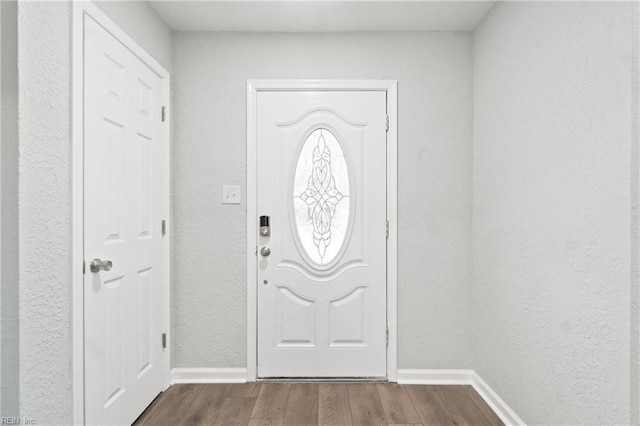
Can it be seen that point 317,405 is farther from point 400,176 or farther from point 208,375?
point 400,176

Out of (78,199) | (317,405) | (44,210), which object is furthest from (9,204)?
(317,405)

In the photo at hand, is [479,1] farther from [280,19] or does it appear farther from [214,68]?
[214,68]

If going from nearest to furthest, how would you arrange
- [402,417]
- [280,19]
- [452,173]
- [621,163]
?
[621,163] < [402,417] < [280,19] < [452,173]

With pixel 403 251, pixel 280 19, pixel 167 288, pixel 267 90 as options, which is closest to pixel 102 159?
pixel 167 288

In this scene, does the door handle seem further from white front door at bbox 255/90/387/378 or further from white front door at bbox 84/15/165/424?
white front door at bbox 255/90/387/378

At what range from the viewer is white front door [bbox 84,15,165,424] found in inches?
64.9

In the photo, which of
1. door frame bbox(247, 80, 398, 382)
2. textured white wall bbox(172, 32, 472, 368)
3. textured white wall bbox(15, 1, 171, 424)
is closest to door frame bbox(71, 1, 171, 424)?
textured white wall bbox(15, 1, 171, 424)

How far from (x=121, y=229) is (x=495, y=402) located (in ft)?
7.47

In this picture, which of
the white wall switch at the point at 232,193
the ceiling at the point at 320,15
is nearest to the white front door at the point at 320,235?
the white wall switch at the point at 232,193

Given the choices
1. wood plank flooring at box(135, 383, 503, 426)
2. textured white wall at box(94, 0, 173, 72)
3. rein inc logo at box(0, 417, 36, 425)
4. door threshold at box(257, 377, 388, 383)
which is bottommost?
wood plank flooring at box(135, 383, 503, 426)

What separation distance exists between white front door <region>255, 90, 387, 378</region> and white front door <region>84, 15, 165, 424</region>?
2.16ft

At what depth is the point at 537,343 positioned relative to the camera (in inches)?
69.7

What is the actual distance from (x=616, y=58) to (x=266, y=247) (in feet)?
6.56

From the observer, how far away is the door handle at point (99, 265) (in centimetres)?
164
